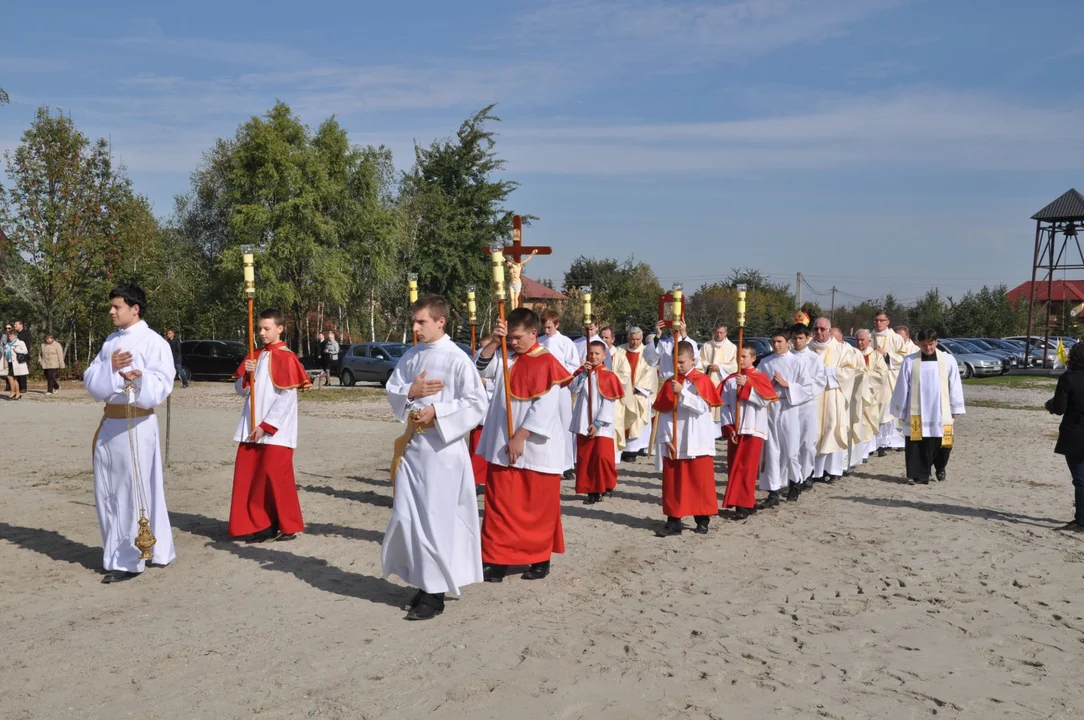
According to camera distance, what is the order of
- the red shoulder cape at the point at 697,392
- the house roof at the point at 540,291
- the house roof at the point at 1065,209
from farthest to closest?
the house roof at the point at 540,291
the house roof at the point at 1065,209
the red shoulder cape at the point at 697,392

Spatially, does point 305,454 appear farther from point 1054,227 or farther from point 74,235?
point 1054,227

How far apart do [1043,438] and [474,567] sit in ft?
42.5

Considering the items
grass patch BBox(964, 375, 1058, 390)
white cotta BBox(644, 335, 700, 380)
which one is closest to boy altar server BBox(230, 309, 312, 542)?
white cotta BBox(644, 335, 700, 380)

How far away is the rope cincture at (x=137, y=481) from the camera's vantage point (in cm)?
680

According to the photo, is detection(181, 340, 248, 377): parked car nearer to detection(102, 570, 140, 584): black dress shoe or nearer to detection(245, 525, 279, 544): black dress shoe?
detection(245, 525, 279, 544): black dress shoe

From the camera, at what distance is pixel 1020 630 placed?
582 centimetres

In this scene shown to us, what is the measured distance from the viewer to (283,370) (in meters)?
8.12

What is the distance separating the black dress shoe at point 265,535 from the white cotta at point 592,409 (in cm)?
353

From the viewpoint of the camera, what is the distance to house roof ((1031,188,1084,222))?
108 ft

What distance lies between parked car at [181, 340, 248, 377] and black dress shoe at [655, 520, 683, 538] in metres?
22.9

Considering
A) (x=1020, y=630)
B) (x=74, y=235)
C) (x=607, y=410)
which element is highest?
(x=74, y=235)

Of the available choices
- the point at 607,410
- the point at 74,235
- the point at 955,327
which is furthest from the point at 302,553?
the point at 955,327

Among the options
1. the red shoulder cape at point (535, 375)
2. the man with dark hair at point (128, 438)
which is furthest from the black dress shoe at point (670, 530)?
the man with dark hair at point (128, 438)

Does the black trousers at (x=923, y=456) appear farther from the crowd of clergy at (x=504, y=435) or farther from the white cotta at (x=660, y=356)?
the white cotta at (x=660, y=356)
